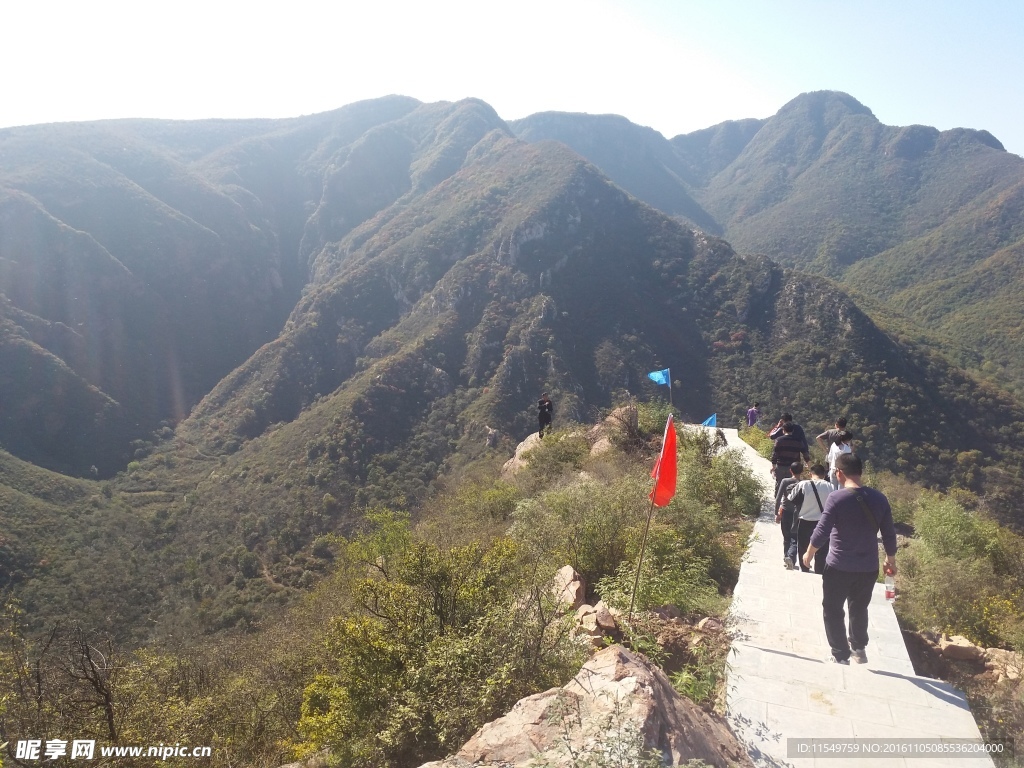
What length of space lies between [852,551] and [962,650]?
2309mm

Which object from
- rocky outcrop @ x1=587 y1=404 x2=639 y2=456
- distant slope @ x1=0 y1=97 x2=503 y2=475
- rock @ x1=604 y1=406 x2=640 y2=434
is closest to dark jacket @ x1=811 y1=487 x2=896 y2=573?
rocky outcrop @ x1=587 y1=404 x2=639 y2=456

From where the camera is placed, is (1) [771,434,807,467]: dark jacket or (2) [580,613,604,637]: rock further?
(1) [771,434,807,467]: dark jacket

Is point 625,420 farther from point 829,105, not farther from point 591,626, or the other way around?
point 829,105

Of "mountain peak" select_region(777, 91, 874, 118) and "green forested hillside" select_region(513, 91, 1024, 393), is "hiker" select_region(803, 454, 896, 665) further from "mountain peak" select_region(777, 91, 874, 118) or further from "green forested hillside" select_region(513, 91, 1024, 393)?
"mountain peak" select_region(777, 91, 874, 118)

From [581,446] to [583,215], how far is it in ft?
256

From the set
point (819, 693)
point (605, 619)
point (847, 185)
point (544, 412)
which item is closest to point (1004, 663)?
point (819, 693)

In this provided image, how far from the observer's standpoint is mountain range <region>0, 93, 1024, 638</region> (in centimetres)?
4019

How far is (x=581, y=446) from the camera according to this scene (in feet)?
44.7

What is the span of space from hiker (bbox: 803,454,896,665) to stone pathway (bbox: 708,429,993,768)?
0.29 metres

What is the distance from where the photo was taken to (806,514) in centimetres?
610

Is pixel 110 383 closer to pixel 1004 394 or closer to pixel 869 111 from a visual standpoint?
pixel 1004 394

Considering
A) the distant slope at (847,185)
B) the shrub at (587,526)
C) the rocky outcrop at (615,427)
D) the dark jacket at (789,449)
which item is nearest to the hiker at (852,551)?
the shrub at (587,526)

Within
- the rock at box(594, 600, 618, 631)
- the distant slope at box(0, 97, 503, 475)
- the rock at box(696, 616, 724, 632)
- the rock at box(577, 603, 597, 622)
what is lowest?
the rock at box(696, 616, 724, 632)

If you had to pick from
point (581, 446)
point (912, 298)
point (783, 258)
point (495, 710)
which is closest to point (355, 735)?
point (495, 710)
